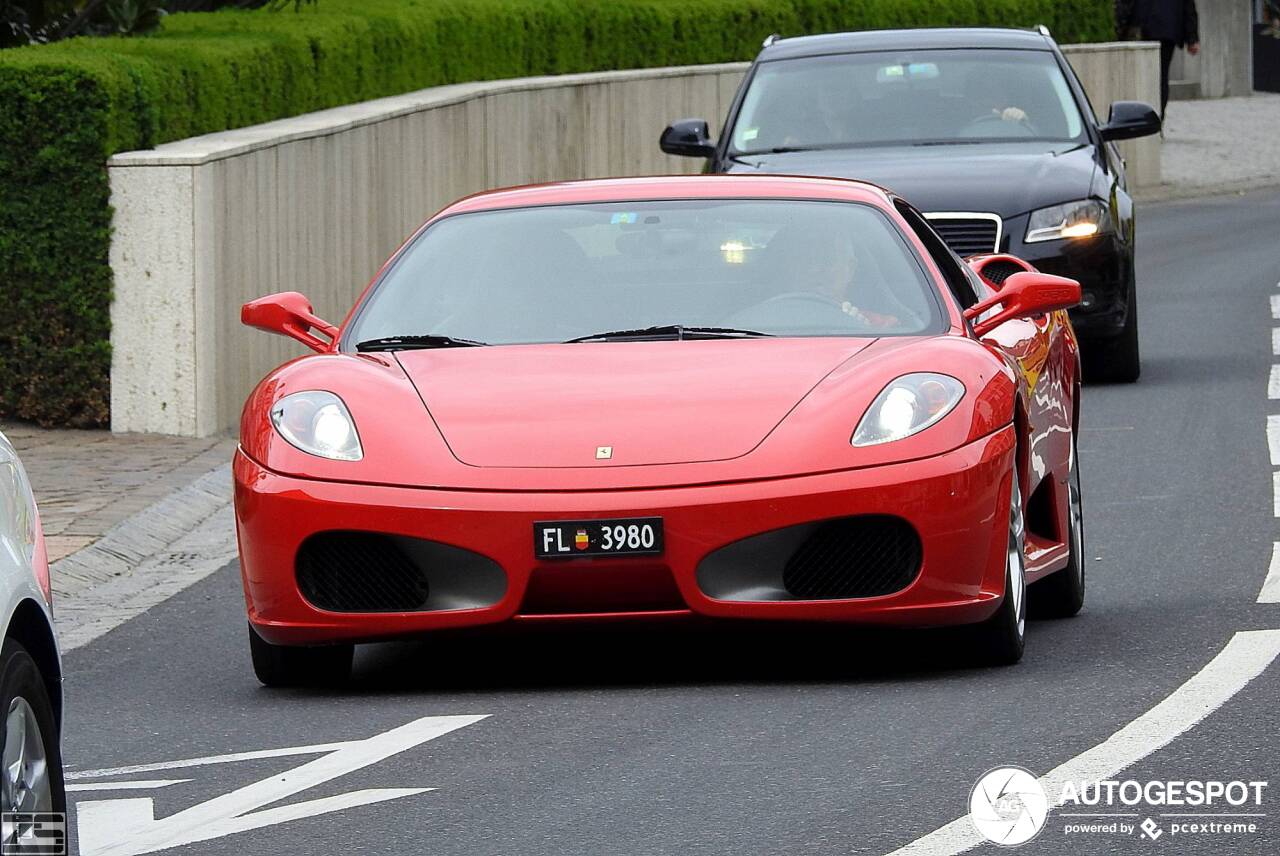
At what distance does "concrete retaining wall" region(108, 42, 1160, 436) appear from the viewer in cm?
1348

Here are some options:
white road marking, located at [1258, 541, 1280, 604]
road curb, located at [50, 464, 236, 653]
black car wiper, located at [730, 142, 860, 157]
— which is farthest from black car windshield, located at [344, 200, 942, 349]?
black car wiper, located at [730, 142, 860, 157]

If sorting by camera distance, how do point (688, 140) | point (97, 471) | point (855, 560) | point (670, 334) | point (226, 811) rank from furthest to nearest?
point (688, 140) → point (97, 471) → point (670, 334) → point (855, 560) → point (226, 811)

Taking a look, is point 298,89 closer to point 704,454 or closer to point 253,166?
point 253,166

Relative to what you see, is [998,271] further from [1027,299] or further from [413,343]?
[413,343]

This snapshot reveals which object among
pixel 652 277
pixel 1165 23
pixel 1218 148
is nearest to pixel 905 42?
pixel 652 277

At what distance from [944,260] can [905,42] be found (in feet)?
24.4

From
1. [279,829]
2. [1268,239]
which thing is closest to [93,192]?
[279,829]

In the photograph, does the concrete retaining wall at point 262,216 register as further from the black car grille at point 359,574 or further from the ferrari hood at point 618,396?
the black car grille at point 359,574

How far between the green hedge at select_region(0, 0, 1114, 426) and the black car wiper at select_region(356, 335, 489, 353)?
566 cm

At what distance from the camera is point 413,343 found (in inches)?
316

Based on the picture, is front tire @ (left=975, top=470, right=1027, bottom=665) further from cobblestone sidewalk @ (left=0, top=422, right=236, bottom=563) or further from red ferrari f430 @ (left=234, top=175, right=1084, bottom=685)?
cobblestone sidewalk @ (left=0, top=422, right=236, bottom=563)

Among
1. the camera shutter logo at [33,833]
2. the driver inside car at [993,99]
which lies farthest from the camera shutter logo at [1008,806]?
the driver inside car at [993,99]

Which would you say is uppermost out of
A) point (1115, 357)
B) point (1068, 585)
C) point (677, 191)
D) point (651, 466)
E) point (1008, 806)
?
point (677, 191)

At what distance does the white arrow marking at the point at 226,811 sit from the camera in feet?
18.7
